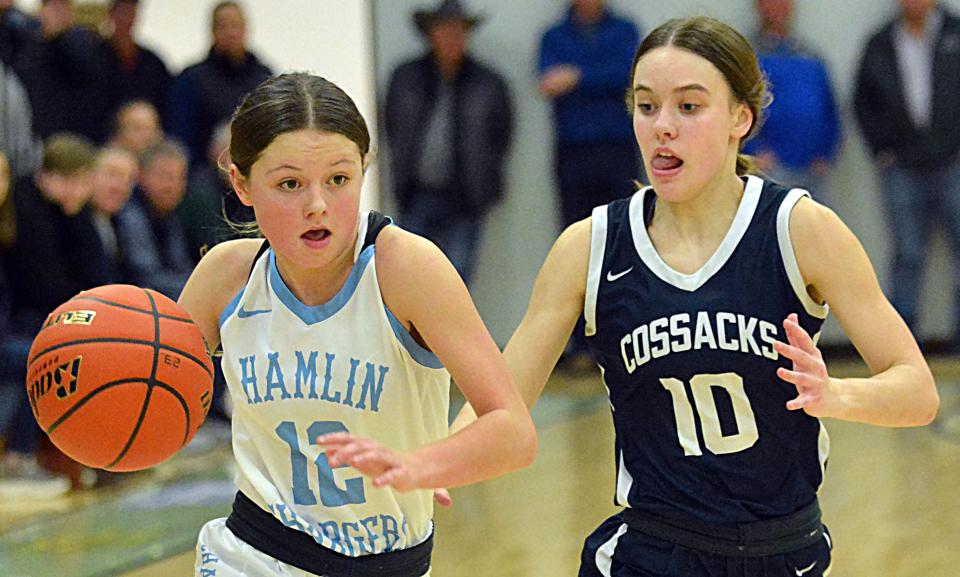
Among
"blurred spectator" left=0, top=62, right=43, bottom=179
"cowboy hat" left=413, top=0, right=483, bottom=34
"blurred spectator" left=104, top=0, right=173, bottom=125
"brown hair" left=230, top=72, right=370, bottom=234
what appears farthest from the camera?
"cowboy hat" left=413, top=0, right=483, bottom=34

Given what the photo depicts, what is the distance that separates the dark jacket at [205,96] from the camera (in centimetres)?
848

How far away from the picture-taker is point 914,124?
930 centimetres

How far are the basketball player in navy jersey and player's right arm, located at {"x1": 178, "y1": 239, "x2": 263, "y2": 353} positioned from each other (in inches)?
21.7

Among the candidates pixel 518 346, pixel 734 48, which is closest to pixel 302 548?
pixel 518 346

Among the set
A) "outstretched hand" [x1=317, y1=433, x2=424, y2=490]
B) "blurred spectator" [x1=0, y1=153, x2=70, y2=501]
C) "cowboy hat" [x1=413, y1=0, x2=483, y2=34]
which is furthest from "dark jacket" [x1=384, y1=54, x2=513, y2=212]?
"outstretched hand" [x1=317, y1=433, x2=424, y2=490]

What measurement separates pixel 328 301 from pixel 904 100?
7244 millimetres

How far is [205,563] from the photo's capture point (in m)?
2.92

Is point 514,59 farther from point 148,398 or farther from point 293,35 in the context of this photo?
point 148,398

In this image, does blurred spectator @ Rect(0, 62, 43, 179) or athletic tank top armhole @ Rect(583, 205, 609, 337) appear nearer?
athletic tank top armhole @ Rect(583, 205, 609, 337)

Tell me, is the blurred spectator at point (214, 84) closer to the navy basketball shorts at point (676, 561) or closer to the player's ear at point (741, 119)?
the player's ear at point (741, 119)

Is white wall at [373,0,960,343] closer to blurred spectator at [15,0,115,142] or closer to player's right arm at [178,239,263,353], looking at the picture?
blurred spectator at [15,0,115,142]

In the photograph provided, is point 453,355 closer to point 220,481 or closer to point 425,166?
point 220,481

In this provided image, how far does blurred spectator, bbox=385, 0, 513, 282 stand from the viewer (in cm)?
944

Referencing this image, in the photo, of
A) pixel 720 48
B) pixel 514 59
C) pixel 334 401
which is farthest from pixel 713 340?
pixel 514 59
